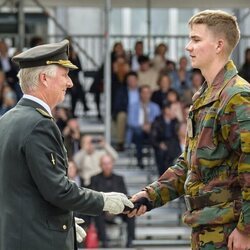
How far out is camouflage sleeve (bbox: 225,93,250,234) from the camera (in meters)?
5.21

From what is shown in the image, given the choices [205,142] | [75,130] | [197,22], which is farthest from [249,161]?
[75,130]

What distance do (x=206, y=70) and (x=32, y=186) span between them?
45.1 inches

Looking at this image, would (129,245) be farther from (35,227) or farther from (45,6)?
(35,227)

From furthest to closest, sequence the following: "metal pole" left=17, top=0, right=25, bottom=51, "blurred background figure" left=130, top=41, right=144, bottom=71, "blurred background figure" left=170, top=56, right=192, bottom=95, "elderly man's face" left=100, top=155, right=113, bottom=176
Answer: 1. "blurred background figure" left=130, top=41, right=144, bottom=71
2. "blurred background figure" left=170, top=56, right=192, bottom=95
3. "metal pole" left=17, top=0, right=25, bottom=51
4. "elderly man's face" left=100, top=155, right=113, bottom=176

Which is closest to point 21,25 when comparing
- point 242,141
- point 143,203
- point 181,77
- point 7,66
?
point 7,66

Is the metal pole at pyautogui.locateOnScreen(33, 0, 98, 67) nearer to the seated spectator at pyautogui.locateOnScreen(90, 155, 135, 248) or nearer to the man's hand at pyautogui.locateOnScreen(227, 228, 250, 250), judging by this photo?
the seated spectator at pyautogui.locateOnScreen(90, 155, 135, 248)

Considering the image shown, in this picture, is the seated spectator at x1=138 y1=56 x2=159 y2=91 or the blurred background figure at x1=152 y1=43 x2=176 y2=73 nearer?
the seated spectator at x1=138 y1=56 x2=159 y2=91

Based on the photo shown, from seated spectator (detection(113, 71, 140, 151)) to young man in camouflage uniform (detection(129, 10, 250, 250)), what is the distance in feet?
37.2

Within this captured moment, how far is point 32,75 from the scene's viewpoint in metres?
5.45

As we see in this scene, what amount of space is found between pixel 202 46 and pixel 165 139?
1038 cm

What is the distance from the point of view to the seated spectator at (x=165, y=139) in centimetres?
1567

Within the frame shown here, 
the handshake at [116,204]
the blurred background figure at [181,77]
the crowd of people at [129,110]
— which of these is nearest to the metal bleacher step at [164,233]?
the crowd of people at [129,110]

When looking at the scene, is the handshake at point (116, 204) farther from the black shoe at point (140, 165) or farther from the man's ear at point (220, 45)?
the black shoe at point (140, 165)

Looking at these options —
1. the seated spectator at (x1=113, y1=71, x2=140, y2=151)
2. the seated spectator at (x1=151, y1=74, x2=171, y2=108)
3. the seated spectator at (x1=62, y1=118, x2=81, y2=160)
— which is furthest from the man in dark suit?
the seated spectator at (x1=151, y1=74, x2=171, y2=108)
